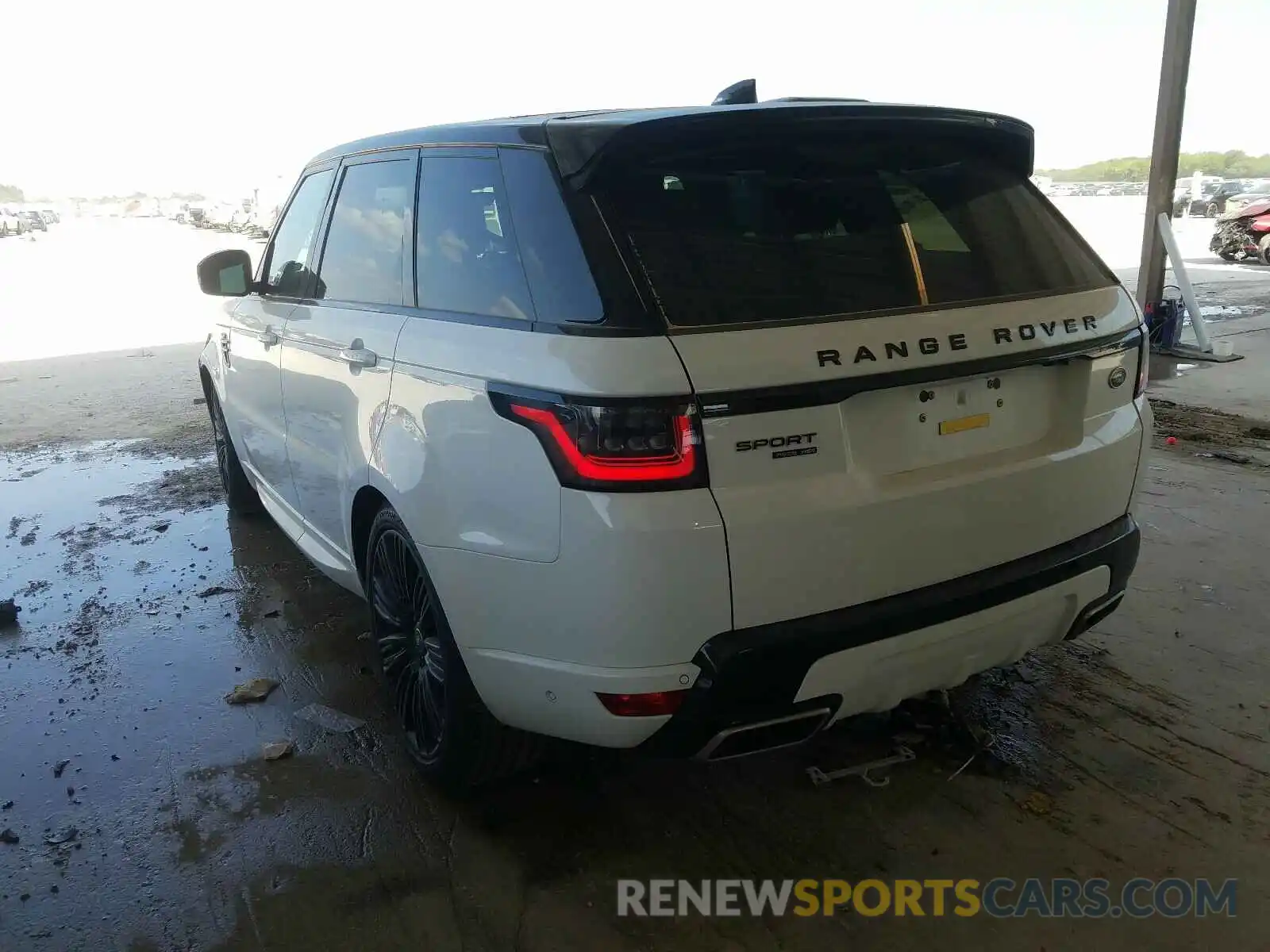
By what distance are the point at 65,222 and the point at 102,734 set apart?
47446 mm

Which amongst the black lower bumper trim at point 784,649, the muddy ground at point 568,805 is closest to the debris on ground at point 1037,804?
the muddy ground at point 568,805

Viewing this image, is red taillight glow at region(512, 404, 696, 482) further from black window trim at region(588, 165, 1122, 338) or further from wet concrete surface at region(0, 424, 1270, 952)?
wet concrete surface at region(0, 424, 1270, 952)

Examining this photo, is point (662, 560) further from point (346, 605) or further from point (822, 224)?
point (346, 605)

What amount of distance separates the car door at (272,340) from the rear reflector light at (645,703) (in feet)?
6.97

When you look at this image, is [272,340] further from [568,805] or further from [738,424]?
[738,424]

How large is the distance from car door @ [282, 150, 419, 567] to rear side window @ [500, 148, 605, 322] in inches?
22.6

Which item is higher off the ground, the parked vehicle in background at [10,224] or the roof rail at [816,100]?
the roof rail at [816,100]

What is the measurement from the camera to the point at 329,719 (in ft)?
10.7

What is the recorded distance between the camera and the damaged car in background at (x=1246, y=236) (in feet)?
57.0

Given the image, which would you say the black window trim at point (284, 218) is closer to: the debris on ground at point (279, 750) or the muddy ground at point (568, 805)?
the muddy ground at point (568, 805)

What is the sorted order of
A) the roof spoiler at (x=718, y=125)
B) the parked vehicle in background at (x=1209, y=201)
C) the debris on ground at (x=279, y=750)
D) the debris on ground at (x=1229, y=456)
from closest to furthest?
the roof spoiler at (x=718, y=125) → the debris on ground at (x=279, y=750) → the debris on ground at (x=1229, y=456) → the parked vehicle in background at (x=1209, y=201)

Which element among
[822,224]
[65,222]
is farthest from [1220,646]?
[65,222]

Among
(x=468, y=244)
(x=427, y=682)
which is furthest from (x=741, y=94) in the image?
(x=427, y=682)

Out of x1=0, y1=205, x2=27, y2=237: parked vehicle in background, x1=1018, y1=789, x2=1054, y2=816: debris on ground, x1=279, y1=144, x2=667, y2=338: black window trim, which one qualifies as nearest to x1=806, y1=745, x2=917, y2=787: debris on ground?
x1=1018, y1=789, x2=1054, y2=816: debris on ground
